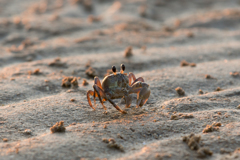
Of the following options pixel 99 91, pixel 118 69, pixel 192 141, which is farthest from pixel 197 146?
pixel 118 69

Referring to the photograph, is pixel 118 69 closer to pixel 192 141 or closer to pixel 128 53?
pixel 128 53

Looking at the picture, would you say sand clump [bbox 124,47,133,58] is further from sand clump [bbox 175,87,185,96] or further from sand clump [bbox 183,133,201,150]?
sand clump [bbox 183,133,201,150]

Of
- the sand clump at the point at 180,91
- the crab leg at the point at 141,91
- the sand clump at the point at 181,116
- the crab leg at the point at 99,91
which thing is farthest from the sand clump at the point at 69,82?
the sand clump at the point at 181,116

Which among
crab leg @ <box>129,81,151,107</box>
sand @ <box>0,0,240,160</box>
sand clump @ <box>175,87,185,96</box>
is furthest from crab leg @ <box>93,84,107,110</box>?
sand clump @ <box>175,87,185,96</box>

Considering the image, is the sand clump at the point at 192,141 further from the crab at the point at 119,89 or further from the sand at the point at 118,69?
the crab at the point at 119,89

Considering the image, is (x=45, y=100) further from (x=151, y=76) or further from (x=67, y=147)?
(x=151, y=76)

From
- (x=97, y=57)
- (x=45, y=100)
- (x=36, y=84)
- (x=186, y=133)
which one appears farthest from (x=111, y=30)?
(x=186, y=133)
